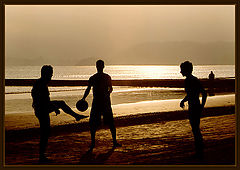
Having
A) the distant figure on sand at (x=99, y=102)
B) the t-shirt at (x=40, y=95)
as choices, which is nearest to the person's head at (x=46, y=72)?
the t-shirt at (x=40, y=95)

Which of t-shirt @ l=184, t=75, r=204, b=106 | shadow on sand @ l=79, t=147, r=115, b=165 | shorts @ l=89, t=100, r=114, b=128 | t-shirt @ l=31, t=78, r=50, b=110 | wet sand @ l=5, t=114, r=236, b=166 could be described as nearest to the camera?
t-shirt @ l=31, t=78, r=50, b=110

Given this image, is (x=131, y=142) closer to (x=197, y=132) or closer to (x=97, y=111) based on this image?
(x=97, y=111)

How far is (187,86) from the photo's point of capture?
6.12m

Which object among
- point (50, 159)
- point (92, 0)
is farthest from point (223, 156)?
point (92, 0)

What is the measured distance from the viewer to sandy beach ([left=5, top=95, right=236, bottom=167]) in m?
6.36

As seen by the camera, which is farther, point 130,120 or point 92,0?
point 130,120

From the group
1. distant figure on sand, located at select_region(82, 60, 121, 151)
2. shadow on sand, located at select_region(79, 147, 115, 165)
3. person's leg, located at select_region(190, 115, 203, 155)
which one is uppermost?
distant figure on sand, located at select_region(82, 60, 121, 151)

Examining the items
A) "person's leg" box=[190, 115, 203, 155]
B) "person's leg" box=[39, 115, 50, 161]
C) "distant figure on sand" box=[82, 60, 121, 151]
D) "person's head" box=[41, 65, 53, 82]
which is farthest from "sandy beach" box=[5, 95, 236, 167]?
"person's head" box=[41, 65, 53, 82]

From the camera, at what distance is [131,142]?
8.04m

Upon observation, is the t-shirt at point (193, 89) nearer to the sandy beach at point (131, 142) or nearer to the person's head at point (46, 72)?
the sandy beach at point (131, 142)

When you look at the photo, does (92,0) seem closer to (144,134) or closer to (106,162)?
(106,162)

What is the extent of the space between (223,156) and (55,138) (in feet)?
14.6

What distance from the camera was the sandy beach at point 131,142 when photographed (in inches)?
250

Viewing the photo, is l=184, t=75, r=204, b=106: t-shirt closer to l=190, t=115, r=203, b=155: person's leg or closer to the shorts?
l=190, t=115, r=203, b=155: person's leg
